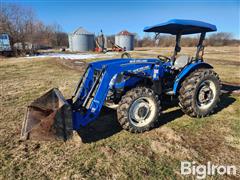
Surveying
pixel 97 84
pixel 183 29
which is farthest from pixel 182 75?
pixel 97 84

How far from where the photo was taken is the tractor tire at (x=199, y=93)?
440 cm

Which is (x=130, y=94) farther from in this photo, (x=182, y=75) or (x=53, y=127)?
(x=182, y=75)

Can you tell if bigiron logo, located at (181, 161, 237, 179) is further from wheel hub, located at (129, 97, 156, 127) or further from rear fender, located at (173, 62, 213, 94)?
rear fender, located at (173, 62, 213, 94)

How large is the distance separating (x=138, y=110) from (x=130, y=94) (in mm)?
379

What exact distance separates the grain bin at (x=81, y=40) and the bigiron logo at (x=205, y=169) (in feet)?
110

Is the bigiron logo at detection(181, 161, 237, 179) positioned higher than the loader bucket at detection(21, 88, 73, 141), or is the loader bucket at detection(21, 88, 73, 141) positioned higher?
the loader bucket at detection(21, 88, 73, 141)

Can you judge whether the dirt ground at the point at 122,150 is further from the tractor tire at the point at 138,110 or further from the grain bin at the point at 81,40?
the grain bin at the point at 81,40

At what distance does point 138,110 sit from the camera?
3.86 metres

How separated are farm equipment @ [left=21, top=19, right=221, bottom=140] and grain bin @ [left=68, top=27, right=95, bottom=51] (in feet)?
101

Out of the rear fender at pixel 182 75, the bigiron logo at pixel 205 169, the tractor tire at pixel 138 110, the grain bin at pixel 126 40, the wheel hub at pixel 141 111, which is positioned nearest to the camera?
the bigiron logo at pixel 205 169

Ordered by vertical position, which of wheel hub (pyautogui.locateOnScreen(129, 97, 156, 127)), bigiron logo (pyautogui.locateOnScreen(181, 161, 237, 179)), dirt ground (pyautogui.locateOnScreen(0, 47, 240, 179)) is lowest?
bigiron logo (pyautogui.locateOnScreen(181, 161, 237, 179))

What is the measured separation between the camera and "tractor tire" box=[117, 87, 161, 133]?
3662mm

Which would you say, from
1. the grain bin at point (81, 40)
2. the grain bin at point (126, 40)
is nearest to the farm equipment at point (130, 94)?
the grain bin at point (81, 40)

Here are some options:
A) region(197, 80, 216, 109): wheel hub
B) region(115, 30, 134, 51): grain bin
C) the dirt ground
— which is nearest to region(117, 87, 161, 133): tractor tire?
the dirt ground
